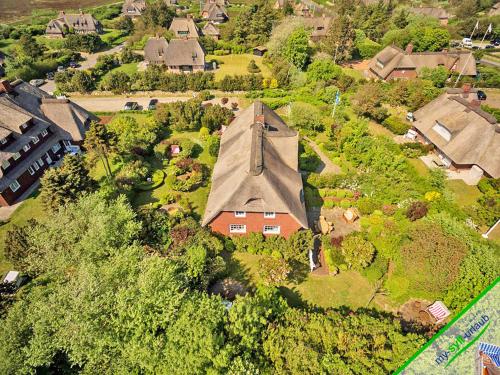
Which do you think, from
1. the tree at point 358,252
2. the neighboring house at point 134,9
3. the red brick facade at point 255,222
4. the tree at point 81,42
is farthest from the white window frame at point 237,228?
the neighboring house at point 134,9

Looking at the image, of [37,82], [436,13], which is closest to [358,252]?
[37,82]

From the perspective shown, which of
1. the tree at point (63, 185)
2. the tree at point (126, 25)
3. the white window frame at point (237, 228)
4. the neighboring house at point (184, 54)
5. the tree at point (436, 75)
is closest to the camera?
the tree at point (63, 185)

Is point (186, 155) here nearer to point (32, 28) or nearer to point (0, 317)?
point (0, 317)

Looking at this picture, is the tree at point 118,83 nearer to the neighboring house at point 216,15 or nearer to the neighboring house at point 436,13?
the neighboring house at point 216,15

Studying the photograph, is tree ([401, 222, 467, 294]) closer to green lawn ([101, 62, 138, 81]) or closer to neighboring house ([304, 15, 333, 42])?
green lawn ([101, 62, 138, 81])

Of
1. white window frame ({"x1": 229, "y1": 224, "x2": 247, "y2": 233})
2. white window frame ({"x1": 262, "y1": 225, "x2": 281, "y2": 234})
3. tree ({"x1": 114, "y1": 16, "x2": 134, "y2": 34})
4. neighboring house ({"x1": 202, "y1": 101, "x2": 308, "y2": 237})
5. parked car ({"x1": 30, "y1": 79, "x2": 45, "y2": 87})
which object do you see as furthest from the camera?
tree ({"x1": 114, "y1": 16, "x2": 134, "y2": 34})

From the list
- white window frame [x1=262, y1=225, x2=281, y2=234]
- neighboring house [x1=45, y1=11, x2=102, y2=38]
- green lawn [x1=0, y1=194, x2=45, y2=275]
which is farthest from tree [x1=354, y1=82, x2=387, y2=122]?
neighboring house [x1=45, y1=11, x2=102, y2=38]

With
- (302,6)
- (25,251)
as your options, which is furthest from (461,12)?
(25,251)
